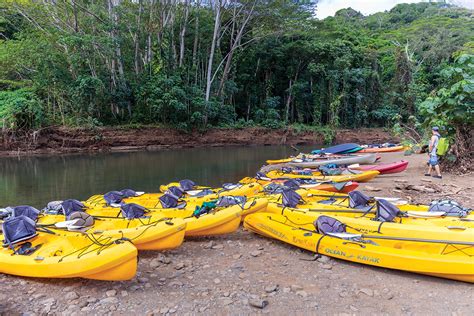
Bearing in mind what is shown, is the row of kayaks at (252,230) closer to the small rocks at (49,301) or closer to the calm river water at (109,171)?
the small rocks at (49,301)

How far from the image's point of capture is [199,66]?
2505 cm

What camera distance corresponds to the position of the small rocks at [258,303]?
137 inches

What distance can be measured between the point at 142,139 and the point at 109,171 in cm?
784

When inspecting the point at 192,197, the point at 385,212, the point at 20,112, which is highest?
the point at 20,112

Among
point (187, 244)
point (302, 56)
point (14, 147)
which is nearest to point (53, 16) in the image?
point (14, 147)

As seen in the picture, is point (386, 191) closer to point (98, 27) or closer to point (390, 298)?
point (390, 298)

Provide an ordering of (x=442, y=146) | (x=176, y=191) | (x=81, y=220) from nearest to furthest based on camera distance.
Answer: (x=81, y=220) → (x=176, y=191) → (x=442, y=146)

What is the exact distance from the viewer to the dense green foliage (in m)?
20.1

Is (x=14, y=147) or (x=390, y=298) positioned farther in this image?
(x=14, y=147)

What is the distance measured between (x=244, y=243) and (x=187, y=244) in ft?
2.79

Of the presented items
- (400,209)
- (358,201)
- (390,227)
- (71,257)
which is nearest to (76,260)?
(71,257)

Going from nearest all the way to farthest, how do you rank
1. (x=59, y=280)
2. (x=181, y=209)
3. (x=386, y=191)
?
(x=59, y=280) < (x=181, y=209) < (x=386, y=191)

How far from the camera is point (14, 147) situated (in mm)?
19234

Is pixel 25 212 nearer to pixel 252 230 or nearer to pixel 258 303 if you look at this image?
pixel 252 230
